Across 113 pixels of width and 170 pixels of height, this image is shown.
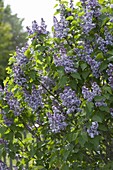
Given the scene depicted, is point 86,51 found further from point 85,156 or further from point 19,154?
point 19,154

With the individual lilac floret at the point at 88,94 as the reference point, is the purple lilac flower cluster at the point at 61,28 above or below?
above

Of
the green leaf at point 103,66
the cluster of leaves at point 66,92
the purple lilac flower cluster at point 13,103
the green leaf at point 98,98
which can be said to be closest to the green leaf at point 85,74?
the cluster of leaves at point 66,92

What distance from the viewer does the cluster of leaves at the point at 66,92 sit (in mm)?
2869

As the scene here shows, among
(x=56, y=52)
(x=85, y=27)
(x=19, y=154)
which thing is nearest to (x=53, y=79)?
(x=56, y=52)

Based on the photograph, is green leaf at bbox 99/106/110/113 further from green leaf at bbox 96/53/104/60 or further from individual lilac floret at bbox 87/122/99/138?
green leaf at bbox 96/53/104/60

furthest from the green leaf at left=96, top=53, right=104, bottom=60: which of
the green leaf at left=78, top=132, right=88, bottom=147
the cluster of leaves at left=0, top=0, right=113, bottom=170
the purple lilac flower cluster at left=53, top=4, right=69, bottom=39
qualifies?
the green leaf at left=78, top=132, right=88, bottom=147

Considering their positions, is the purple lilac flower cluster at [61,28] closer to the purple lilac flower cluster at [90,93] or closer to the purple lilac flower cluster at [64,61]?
the purple lilac flower cluster at [64,61]

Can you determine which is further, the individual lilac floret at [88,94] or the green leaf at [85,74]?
the green leaf at [85,74]

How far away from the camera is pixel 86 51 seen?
3031mm

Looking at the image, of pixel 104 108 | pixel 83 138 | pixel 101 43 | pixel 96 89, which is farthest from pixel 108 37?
pixel 83 138

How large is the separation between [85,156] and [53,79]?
65 centimetres

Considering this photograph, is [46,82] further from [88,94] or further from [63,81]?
[88,94]

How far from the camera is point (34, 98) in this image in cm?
314

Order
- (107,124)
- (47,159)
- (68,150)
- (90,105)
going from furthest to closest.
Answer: (47,159) → (107,124) → (68,150) → (90,105)
